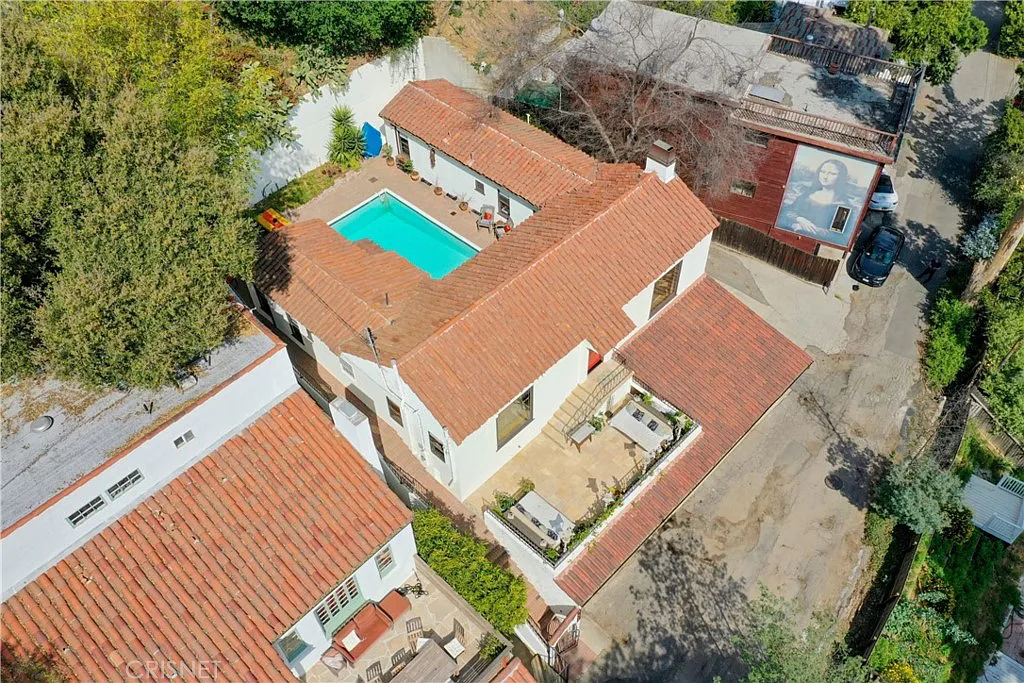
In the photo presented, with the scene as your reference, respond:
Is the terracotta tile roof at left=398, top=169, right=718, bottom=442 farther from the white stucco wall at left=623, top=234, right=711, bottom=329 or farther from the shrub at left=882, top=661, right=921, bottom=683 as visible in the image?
the shrub at left=882, top=661, right=921, bottom=683

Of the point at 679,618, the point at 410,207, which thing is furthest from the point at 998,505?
the point at 410,207

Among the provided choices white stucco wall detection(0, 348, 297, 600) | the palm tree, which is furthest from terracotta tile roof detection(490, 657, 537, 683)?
the palm tree

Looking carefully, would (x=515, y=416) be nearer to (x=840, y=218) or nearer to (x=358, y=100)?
(x=840, y=218)

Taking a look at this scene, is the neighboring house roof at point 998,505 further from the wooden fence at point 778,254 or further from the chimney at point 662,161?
the chimney at point 662,161

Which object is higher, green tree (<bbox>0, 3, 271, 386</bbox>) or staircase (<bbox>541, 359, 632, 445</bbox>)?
green tree (<bbox>0, 3, 271, 386</bbox>)

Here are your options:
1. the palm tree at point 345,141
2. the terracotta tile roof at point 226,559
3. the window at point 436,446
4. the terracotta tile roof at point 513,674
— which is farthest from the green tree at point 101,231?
the palm tree at point 345,141

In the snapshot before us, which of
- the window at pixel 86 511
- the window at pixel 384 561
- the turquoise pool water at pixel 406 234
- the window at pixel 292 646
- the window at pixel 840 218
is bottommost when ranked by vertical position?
→ the window at pixel 292 646
